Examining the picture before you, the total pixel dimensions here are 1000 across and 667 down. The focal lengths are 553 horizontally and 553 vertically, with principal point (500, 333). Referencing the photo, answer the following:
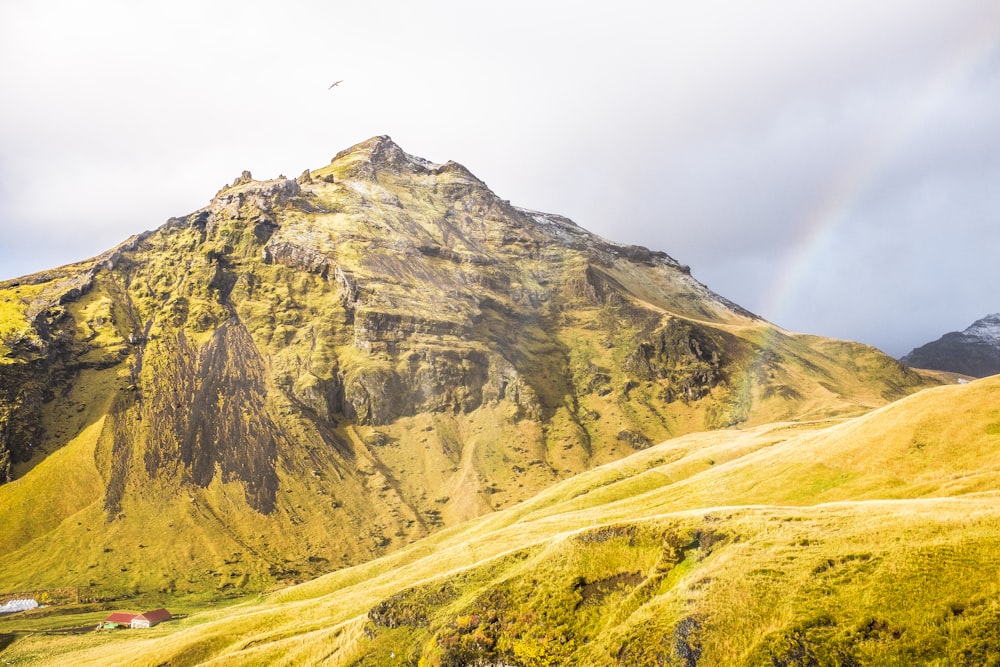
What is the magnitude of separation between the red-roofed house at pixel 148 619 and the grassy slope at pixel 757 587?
7484 centimetres

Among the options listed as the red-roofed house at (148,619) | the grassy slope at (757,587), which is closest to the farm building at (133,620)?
the red-roofed house at (148,619)

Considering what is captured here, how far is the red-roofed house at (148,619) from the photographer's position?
114188mm

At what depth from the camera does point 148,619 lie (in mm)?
115188

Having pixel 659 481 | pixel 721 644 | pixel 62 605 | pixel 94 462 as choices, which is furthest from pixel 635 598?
A: pixel 94 462

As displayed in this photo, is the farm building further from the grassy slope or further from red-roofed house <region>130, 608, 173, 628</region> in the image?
the grassy slope

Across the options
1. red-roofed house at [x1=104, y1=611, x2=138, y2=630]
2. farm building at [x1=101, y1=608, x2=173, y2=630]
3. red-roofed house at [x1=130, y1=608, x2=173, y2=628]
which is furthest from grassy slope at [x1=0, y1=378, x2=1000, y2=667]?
red-roofed house at [x1=104, y1=611, x2=138, y2=630]

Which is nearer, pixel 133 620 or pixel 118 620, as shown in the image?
pixel 133 620

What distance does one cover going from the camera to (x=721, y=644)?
20.2 m

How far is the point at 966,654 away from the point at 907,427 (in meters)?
42.0

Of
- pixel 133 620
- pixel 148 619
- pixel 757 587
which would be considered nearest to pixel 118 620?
pixel 133 620

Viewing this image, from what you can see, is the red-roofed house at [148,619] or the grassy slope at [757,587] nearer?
the grassy slope at [757,587]

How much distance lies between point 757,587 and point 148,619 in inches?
5299

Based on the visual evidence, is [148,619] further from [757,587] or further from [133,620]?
[757,587]

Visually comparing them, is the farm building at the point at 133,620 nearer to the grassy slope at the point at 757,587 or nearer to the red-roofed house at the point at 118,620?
the red-roofed house at the point at 118,620
